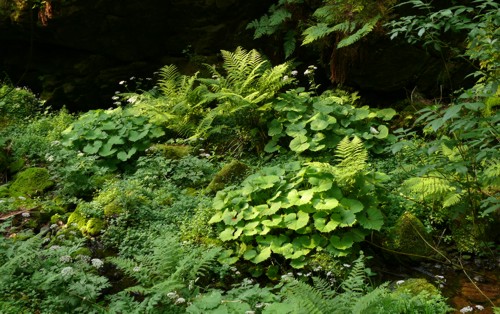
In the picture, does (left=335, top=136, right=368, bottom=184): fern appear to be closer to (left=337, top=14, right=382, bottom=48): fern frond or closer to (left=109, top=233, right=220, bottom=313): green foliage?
(left=109, top=233, right=220, bottom=313): green foliage

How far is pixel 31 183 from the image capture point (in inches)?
235

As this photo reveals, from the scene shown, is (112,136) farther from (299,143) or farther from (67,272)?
(67,272)

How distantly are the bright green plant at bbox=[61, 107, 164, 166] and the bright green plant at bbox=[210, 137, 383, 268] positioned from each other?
1.93m

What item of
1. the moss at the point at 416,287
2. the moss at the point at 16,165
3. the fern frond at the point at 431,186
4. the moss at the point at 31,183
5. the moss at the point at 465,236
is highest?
the moss at the point at 16,165

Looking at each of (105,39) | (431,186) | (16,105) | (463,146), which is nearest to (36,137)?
(16,105)

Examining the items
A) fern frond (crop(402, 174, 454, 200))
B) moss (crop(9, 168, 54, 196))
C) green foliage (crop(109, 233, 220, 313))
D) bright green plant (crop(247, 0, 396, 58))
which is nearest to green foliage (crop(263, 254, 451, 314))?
green foliage (crop(109, 233, 220, 313))

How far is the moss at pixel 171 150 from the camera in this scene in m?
6.41

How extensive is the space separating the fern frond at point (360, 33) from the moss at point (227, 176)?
7.62 feet

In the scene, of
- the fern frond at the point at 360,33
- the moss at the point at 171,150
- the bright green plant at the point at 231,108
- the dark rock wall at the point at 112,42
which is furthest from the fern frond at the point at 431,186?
the dark rock wall at the point at 112,42

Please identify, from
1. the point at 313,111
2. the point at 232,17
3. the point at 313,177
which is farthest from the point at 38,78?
the point at 313,177

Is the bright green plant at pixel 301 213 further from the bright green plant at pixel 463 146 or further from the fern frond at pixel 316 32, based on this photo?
the fern frond at pixel 316 32

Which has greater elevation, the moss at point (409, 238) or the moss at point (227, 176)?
the moss at point (227, 176)

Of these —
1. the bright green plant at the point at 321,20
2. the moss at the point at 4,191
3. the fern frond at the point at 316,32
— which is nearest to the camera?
the moss at the point at 4,191

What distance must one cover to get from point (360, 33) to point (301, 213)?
10.0 feet
